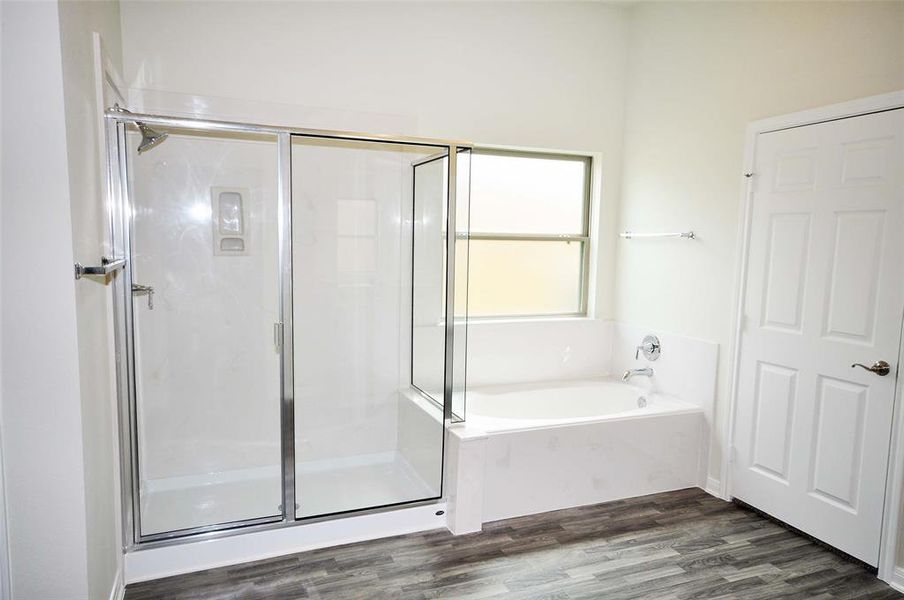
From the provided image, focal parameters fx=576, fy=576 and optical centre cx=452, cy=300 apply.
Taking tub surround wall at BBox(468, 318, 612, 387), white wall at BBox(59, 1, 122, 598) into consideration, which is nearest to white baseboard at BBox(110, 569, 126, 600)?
white wall at BBox(59, 1, 122, 598)

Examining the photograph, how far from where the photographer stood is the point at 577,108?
3852 mm

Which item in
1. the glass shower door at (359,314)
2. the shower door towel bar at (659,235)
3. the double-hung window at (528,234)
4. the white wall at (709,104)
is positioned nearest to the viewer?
the white wall at (709,104)

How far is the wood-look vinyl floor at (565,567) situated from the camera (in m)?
2.34

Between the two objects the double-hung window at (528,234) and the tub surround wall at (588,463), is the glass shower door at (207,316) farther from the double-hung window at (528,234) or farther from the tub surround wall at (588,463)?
the double-hung window at (528,234)

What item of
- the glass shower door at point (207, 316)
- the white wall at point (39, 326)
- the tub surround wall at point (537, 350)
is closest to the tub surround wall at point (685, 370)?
the tub surround wall at point (537, 350)

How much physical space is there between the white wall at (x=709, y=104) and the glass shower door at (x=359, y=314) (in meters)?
1.55

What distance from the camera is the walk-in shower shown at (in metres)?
2.83

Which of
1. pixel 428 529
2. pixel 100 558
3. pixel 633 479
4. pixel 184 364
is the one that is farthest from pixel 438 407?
pixel 100 558

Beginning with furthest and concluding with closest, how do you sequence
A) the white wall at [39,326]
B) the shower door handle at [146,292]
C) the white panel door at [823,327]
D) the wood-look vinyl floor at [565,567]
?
the shower door handle at [146,292]
the white panel door at [823,327]
the wood-look vinyl floor at [565,567]
the white wall at [39,326]

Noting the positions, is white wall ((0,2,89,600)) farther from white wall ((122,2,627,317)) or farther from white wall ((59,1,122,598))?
white wall ((122,2,627,317))

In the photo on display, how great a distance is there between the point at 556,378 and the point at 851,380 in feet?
5.79

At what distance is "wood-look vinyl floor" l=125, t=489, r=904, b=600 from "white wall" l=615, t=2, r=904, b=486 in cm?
66

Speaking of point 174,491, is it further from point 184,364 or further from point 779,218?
point 779,218

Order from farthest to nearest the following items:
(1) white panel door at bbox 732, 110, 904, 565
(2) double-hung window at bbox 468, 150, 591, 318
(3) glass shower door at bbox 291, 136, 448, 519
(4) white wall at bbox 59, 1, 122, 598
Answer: (2) double-hung window at bbox 468, 150, 591, 318 < (3) glass shower door at bbox 291, 136, 448, 519 < (1) white panel door at bbox 732, 110, 904, 565 < (4) white wall at bbox 59, 1, 122, 598
